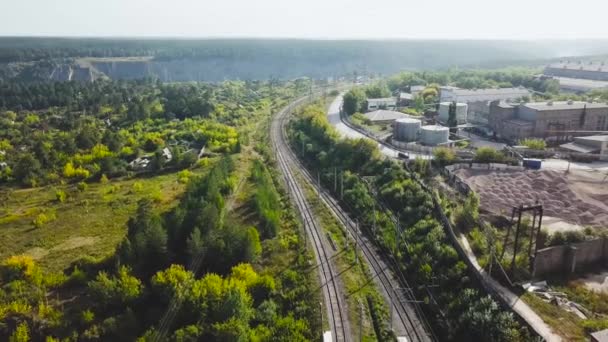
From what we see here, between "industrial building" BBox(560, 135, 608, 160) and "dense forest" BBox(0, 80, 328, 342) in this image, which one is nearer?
"dense forest" BBox(0, 80, 328, 342)

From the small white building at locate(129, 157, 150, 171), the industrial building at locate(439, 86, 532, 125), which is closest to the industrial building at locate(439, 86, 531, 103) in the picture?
the industrial building at locate(439, 86, 532, 125)

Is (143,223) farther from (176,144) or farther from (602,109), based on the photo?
(602,109)

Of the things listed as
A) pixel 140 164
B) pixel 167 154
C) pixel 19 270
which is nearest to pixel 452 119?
pixel 167 154

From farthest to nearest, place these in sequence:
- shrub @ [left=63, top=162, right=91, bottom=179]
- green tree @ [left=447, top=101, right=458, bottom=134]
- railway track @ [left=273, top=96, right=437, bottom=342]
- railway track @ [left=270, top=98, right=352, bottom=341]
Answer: green tree @ [left=447, top=101, right=458, bottom=134]
shrub @ [left=63, top=162, right=91, bottom=179]
railway track @ [left=270, top=98, right=352, bottom=341]
railway track @ [left=273, top=96, right=437, bottom=342]

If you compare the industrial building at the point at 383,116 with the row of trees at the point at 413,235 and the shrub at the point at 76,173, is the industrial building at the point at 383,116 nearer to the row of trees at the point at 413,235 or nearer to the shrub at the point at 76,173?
the row of trees at the point at 413,235

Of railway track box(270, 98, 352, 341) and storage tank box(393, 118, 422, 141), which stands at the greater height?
storage tank box(393, 118, 422, 141)

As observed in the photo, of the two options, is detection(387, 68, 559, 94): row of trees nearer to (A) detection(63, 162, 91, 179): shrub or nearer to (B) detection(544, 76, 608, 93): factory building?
(B) detection(544, 76, 608, 93): factory building

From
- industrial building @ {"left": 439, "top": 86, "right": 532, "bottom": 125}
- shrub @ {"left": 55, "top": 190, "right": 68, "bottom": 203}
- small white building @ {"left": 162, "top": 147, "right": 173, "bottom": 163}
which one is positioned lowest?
shrub @ {"left": 55, "top": 190, "right": 68, "bottom": 203}

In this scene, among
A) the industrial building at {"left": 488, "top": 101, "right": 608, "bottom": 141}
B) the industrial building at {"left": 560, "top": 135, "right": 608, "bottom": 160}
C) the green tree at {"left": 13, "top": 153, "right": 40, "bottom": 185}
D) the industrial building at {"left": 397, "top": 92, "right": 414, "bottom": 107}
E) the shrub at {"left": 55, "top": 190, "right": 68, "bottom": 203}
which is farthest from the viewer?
the industrial building at {"left": 397, "top": 92, "right": 414, "bottom": 107}
